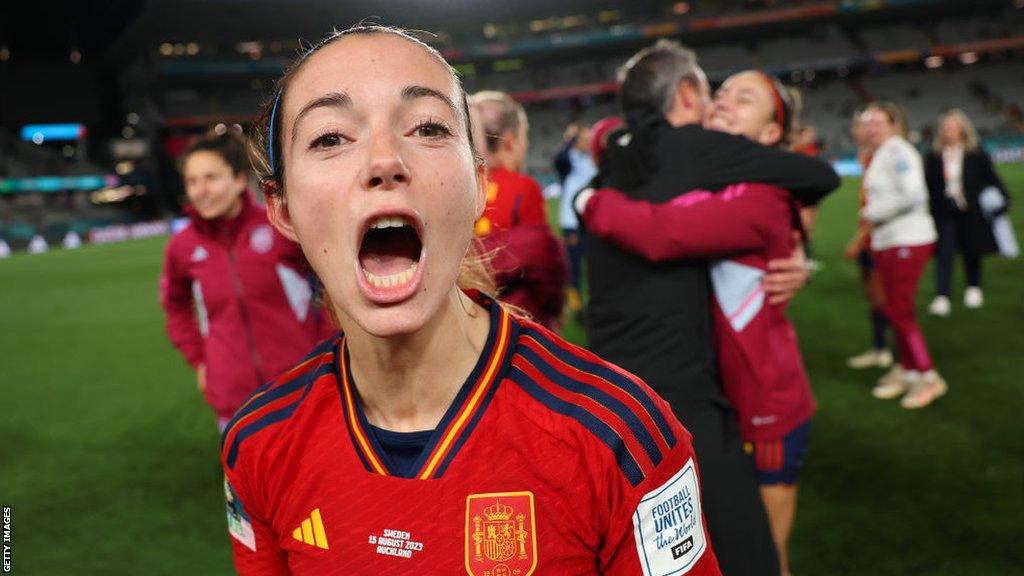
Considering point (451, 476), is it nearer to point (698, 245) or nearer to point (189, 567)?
point (698, 245)

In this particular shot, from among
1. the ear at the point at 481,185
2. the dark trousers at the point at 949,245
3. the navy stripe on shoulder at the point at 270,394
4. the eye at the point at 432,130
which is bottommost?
the dark trousers at the point at 949,245

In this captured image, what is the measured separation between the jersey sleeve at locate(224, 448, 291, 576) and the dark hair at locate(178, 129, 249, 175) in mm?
2223

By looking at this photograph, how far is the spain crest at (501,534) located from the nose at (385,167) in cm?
51

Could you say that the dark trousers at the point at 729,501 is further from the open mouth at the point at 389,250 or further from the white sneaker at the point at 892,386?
the white sneaker at the point at 892,386

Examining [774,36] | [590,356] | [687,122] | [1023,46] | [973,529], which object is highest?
[774,36]

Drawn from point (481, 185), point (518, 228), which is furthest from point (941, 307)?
point (481, 185)

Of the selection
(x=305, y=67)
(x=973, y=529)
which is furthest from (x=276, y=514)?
(x=973, y=529)

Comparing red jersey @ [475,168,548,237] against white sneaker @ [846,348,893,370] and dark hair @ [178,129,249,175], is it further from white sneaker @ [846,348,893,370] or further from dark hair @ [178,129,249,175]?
white sneaker @ [846,348,893,370]

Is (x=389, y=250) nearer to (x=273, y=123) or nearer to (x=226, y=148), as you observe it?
(x=273, y=123)

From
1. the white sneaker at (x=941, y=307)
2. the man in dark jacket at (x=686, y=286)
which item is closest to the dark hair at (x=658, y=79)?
the man in dark jacket at (x=686, y=286)

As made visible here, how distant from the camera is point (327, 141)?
3.81 ft

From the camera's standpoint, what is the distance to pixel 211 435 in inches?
224

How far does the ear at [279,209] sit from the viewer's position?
134 cm

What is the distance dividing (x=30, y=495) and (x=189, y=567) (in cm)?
187
